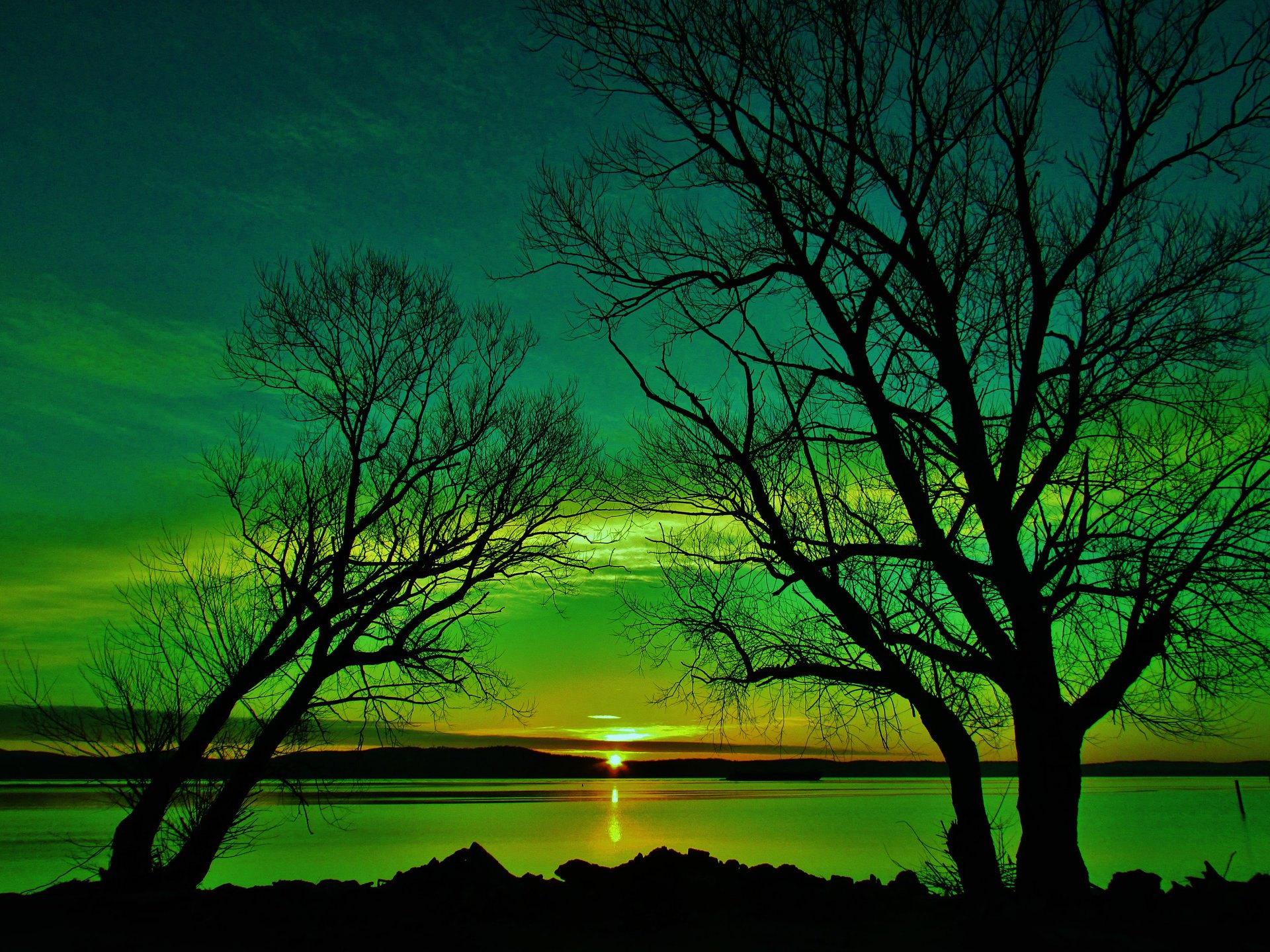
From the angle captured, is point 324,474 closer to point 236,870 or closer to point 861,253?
point 861,253

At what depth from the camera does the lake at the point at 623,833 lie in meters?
20.5

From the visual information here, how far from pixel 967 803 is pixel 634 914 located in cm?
341

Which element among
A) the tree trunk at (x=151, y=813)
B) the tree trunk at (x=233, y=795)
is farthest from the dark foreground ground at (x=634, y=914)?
the tree trunk at (x=233, y=795)

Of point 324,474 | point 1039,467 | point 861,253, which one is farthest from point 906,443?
point 324,474

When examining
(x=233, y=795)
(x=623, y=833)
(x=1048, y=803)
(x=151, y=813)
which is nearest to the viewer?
(x=1048, y=803)

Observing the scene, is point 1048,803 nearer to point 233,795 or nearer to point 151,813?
point 233,795

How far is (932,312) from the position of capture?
864 cm

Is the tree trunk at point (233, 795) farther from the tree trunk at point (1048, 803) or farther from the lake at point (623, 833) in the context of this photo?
the tree trunk at point (1048, 803)

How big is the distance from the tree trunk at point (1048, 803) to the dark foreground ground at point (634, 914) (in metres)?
0.41

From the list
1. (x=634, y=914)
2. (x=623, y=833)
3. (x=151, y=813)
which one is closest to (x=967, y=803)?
(x=634, y=914)

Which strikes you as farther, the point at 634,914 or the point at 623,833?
the point at 623,833

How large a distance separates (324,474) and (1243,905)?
10452mm

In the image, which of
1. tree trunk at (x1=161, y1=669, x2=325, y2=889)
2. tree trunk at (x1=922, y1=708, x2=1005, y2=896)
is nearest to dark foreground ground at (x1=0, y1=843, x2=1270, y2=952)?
tree trunk at (x1=922, y1=708, x2=1005, y2=896)

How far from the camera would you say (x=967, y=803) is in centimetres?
828
